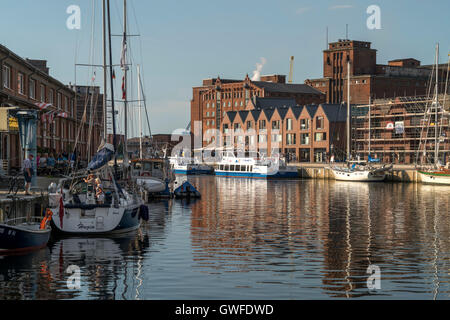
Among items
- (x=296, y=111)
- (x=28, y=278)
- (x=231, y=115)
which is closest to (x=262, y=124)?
(x=296, y=111)

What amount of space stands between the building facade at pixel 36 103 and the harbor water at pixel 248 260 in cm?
922

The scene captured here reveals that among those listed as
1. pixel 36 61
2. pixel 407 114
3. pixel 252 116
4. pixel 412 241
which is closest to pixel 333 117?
pixel 407 114

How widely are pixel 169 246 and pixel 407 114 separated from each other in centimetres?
9279

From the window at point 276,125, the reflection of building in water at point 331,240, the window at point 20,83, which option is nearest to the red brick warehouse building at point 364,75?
the window at point 276,125

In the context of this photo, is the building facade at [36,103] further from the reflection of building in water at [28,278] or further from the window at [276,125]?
the window at [276,125]

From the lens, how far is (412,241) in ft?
101

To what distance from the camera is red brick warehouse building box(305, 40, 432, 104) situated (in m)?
160

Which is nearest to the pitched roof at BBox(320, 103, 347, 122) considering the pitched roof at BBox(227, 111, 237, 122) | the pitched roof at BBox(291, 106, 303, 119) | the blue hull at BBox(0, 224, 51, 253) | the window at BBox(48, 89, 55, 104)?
the pitched roof at BBox(291, 106, 303, 119)

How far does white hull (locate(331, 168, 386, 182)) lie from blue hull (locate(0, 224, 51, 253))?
69826 millimetres

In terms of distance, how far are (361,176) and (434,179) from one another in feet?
38.9

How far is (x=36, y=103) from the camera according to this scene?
4881cm

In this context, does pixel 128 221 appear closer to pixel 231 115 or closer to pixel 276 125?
pixel 276 125
